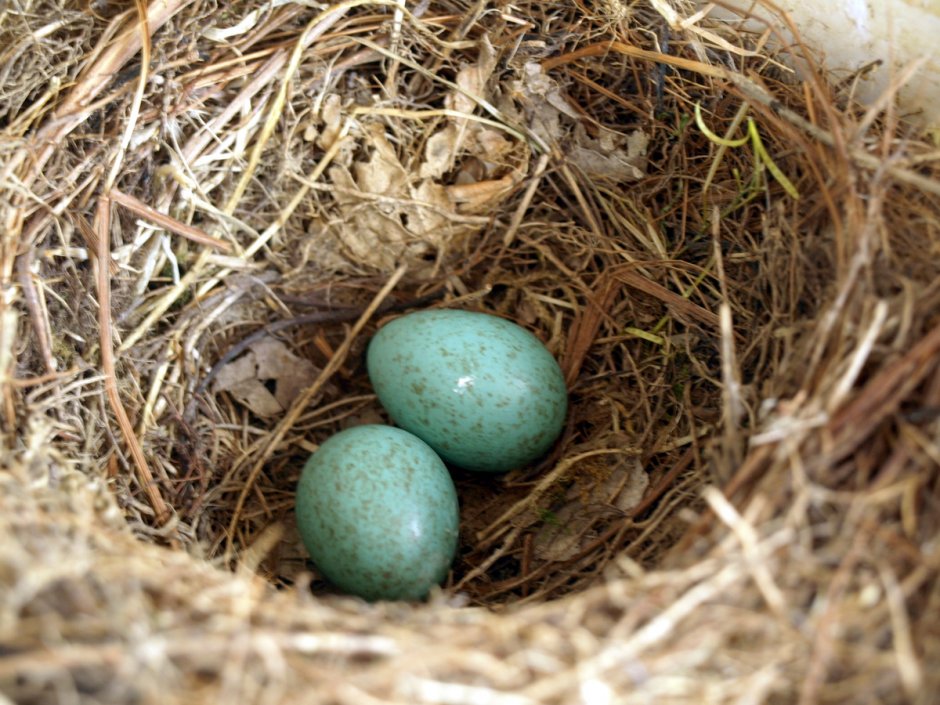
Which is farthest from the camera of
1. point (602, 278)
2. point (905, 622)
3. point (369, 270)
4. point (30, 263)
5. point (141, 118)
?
point (369, 270)

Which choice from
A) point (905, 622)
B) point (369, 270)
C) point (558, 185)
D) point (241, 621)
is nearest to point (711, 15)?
point (558, 185)

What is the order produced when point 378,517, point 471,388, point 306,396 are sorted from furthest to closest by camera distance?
point 306,396 → point 471,388 → point 378,517

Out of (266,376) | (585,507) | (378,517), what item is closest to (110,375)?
(266,376)

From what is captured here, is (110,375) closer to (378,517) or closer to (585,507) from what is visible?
(378,517)

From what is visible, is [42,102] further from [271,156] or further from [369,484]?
[369,484]

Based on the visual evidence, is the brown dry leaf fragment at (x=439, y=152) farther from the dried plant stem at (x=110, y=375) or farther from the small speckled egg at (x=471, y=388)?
the dried plant stem at (x=110, y=375)

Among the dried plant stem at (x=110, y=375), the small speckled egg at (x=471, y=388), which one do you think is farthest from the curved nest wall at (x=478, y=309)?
the small speckled egg at (x=471, y=388)
